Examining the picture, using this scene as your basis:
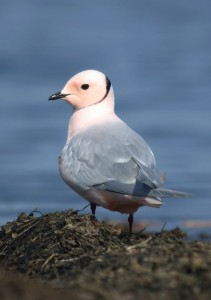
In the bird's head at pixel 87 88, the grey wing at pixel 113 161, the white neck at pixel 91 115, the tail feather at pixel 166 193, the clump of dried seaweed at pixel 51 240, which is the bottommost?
the clump of dried seaweed at pixel 51 240

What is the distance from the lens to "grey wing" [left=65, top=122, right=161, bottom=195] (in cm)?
902

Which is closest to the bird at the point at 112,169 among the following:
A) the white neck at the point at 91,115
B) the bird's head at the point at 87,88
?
the white neck at the point at 91,115

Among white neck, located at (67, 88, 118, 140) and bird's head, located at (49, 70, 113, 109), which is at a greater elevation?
bird's head, located at (49, 70, 113, 109)

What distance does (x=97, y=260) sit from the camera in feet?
20.4

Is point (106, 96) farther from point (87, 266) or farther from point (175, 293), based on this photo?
point (175, 293)

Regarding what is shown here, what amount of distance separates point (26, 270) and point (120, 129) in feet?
8.98

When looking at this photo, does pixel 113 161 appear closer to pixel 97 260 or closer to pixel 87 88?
pixel 87 88

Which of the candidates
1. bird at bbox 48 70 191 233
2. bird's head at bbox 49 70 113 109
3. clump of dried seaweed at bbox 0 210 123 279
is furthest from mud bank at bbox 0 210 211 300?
bird's head at bbox 49 70 113 109

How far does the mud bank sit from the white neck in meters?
1.97

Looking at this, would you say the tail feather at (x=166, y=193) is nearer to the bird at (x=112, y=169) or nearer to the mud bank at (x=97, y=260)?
the bird at (x=112, y=169)

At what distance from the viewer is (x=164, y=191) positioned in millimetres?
8797

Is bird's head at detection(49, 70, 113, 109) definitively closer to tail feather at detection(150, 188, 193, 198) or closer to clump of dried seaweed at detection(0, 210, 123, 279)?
tail feather at detection(150, 188, 193, 198)

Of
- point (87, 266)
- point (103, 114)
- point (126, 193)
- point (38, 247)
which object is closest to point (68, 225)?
point (38, 247)

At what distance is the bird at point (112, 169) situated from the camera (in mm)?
8961
